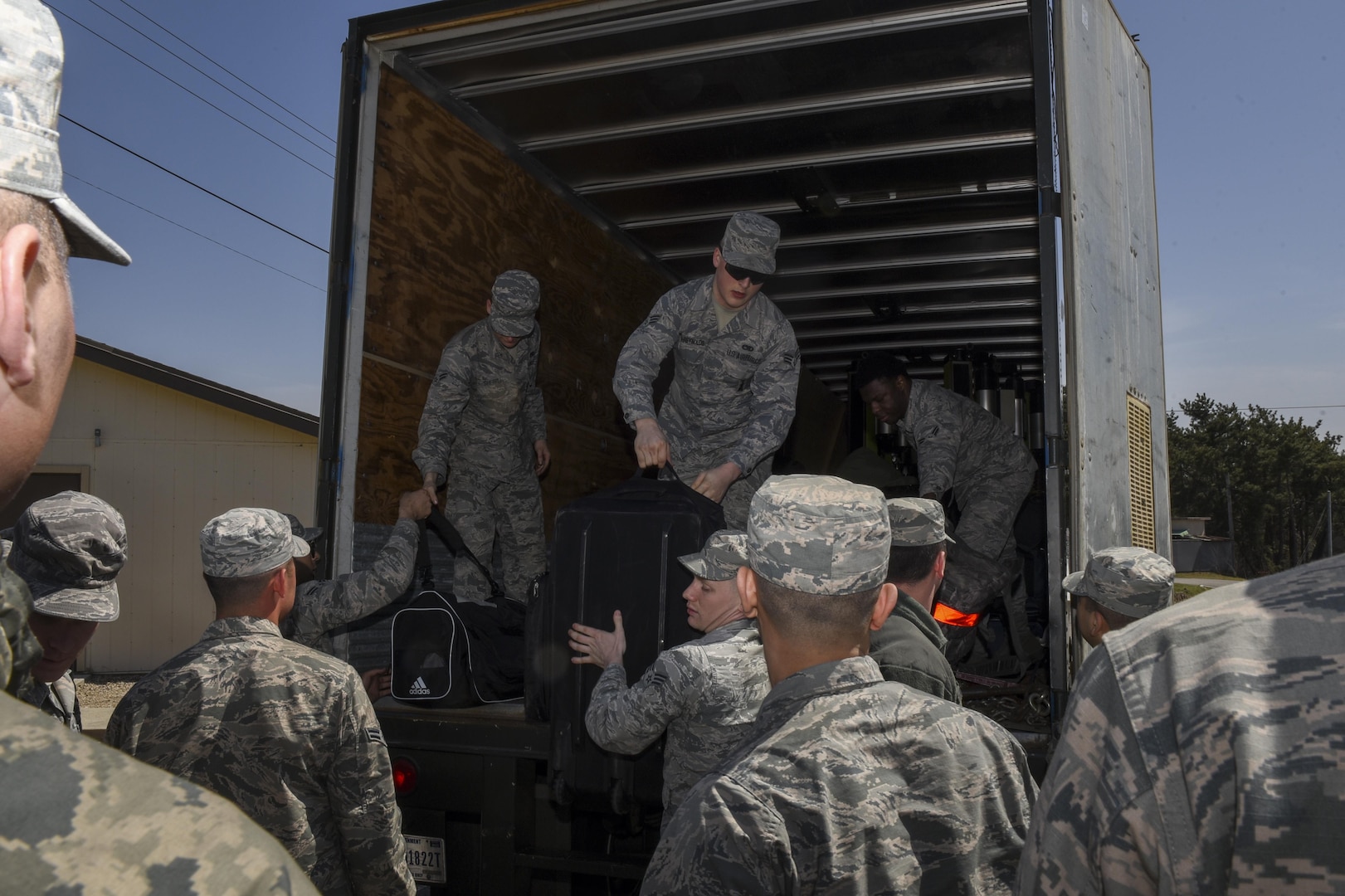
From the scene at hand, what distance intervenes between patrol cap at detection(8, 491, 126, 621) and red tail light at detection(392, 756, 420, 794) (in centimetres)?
98

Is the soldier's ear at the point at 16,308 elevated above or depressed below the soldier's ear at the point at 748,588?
above

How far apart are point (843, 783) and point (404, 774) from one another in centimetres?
202

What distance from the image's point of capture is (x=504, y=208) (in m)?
4.59

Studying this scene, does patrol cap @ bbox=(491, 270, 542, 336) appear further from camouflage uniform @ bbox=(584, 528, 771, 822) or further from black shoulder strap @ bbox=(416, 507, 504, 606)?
camouflage uniform @ bbox=(584, 528, 771, 822)

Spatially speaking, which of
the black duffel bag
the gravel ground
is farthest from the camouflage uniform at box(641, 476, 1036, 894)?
the gravel ground

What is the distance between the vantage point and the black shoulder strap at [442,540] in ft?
11.6

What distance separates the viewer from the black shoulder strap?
3.54m

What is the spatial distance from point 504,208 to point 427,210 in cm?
62

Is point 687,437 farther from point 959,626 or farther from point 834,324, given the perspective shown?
point 834,324

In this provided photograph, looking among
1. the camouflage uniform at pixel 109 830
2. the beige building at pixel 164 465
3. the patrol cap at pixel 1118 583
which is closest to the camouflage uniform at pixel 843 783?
the camouflage uniform at pixel 109 830

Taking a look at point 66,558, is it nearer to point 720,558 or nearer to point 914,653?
point 720,558

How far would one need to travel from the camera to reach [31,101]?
2.07 feet

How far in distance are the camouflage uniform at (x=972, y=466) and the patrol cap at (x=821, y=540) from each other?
2928 millimetres

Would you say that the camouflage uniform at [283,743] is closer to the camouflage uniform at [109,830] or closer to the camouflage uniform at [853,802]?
the camouflage uniform at [853,802]
